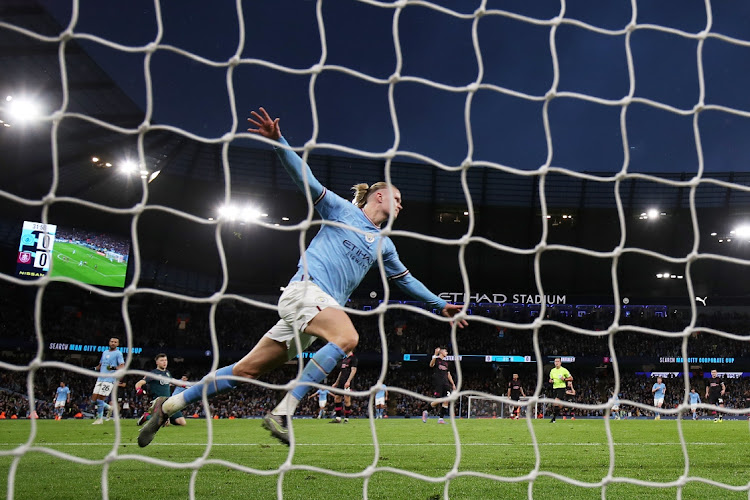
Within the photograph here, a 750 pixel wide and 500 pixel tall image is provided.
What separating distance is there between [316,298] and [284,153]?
91cm

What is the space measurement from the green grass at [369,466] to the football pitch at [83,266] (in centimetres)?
2009

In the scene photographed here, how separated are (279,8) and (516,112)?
20.1 m

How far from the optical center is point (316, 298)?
373cm

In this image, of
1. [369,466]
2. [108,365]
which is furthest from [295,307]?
[108,365]

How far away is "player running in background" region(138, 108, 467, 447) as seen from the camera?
11.5 feet

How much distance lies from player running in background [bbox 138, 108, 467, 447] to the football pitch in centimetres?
2615

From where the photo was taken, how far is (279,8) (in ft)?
133

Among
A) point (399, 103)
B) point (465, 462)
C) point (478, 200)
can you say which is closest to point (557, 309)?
point (478, 200)

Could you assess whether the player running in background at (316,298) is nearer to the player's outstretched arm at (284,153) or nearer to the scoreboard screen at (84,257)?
the player's outstretched arm at (284,153)

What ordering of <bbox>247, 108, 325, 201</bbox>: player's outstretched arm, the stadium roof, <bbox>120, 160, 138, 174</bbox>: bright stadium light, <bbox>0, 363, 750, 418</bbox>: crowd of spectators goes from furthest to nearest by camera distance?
<bbox>120, 160, 138, 174</bbox>: bright stadium light, the stadium roof, <bbox>0, 363, 750, 418</bbox>: crowd of spectators, <bbox>247, 108, 325, 201</bbox>: player's outstretched arm

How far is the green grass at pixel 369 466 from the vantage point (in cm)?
412

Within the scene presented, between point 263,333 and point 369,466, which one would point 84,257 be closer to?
point 263,333

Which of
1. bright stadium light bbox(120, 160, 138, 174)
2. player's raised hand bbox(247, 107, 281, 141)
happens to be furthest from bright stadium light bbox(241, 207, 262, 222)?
player's raised hand bbox(247, 107, 281, 141)

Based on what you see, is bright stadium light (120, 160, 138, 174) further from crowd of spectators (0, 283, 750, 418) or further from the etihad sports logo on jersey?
the etihad sports logo on jersey
